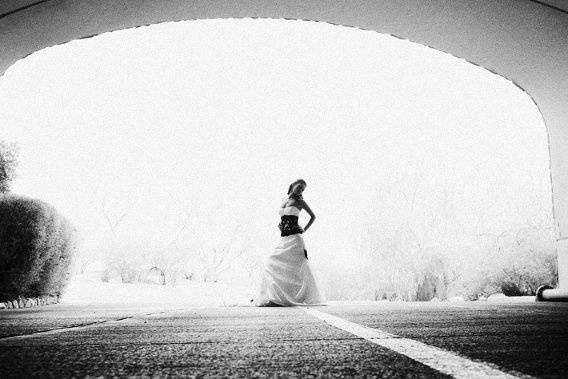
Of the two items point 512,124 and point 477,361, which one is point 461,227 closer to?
point 512,124

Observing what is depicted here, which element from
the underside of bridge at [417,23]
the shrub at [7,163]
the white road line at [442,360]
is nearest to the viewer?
the white road line at [442,360]

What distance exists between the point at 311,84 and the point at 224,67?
32.9ft

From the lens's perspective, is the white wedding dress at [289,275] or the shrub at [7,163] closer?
the white wedding dress at [289,275]

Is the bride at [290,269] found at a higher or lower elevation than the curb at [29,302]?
higher

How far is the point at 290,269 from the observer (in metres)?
9.35

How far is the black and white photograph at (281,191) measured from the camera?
2.20 meters

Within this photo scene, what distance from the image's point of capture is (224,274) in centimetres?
3173

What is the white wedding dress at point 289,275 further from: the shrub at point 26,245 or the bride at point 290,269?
the shrub at point 26,245

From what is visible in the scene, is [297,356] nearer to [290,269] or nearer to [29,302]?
[290,269]

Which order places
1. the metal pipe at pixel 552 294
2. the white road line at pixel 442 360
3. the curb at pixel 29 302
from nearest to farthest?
the white road line at pixel 442 360, the metal pipe at pixel 552 294, the curb at pixel 29 302

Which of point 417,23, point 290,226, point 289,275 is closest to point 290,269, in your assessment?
point 289,275

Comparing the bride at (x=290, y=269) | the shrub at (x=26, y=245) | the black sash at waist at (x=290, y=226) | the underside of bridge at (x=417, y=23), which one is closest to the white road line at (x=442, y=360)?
the underside of bridge at (x=417, y=23)

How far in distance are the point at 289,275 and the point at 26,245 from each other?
477 centimetres

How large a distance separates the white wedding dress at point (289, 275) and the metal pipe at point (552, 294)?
3539mm
